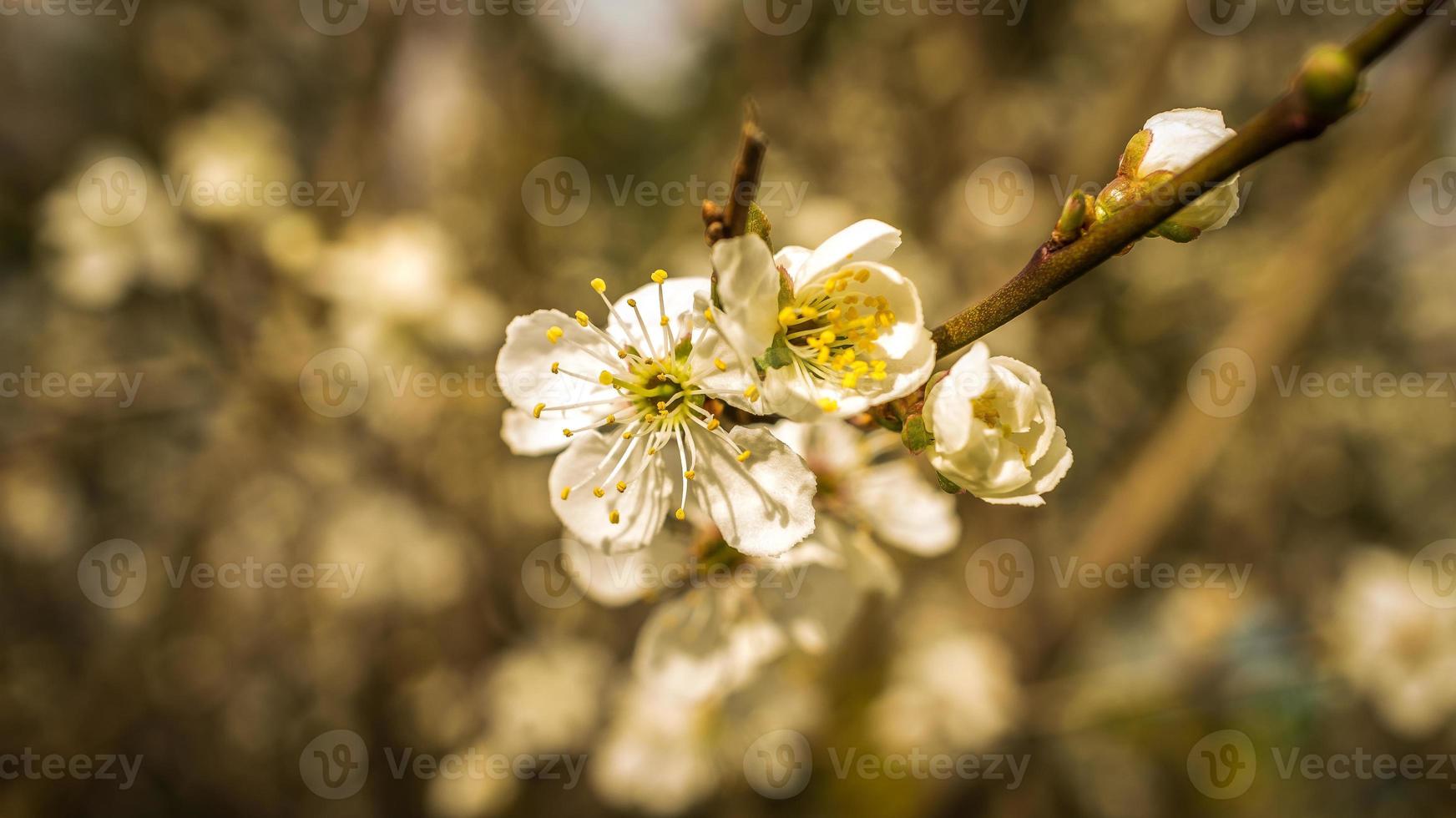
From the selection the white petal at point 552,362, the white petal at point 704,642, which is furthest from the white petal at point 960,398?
the white petal at point 704,642

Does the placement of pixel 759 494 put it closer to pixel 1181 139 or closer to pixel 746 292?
pixel 746 292

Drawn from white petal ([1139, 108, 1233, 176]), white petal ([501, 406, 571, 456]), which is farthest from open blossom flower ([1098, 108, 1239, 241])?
A: white petal ([501, 406, 571, 456])

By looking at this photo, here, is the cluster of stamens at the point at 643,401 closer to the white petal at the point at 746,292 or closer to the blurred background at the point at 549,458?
the white petal at the point at 746,292

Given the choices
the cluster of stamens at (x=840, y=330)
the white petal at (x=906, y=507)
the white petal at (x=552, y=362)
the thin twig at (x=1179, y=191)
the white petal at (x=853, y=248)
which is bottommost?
the white petal at (x=906, y=507)

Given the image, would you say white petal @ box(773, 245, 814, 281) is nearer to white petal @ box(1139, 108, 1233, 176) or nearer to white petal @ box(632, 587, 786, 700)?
white petal @ box(1139, 108, 1233, 176)

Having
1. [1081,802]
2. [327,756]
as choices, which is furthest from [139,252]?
[1081,802]

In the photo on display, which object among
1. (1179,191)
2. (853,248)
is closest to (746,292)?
(853,248)
